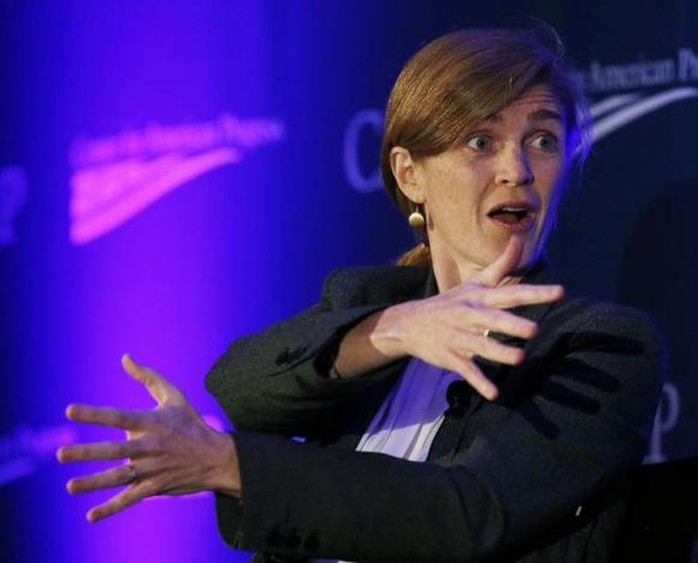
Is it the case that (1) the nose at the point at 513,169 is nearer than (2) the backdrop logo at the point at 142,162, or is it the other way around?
(1) the nose at the point at 513,169

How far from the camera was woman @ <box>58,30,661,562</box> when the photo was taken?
5.20 ft

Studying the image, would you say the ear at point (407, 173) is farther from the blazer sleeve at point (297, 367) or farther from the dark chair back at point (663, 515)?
the dark chair back at point (663, 515)

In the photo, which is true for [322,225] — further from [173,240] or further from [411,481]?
[411,481]

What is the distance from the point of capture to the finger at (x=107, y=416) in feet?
4.93

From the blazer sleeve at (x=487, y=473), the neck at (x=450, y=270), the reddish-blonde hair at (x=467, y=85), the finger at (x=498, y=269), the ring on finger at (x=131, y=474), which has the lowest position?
the blazer sleeve at (x=487, y=473)

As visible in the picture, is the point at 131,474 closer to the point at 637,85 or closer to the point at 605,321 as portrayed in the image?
the point at 605,321

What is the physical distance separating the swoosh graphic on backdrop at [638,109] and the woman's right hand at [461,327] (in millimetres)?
1993

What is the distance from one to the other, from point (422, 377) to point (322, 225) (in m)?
1.33

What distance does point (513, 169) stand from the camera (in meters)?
1.93

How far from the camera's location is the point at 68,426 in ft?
9.84

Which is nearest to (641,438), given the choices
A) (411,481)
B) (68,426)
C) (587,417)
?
(587,417)

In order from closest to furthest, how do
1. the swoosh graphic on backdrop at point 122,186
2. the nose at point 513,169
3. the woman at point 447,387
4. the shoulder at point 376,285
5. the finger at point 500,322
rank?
the finger at point 500,322 < the woman at point 447,387 < the nose at point 513,169 < the shoulder at point 376,285 < the swoosh graphic on backdrop at point 122,186

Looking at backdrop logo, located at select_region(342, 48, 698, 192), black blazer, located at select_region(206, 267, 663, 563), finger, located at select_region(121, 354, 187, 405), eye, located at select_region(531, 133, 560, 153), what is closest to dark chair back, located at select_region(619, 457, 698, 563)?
black blazer, located at select_region(206, 267, 663, 563)

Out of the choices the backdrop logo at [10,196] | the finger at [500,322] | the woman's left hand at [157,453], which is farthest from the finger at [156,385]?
the backdrop logo at [10,196]
